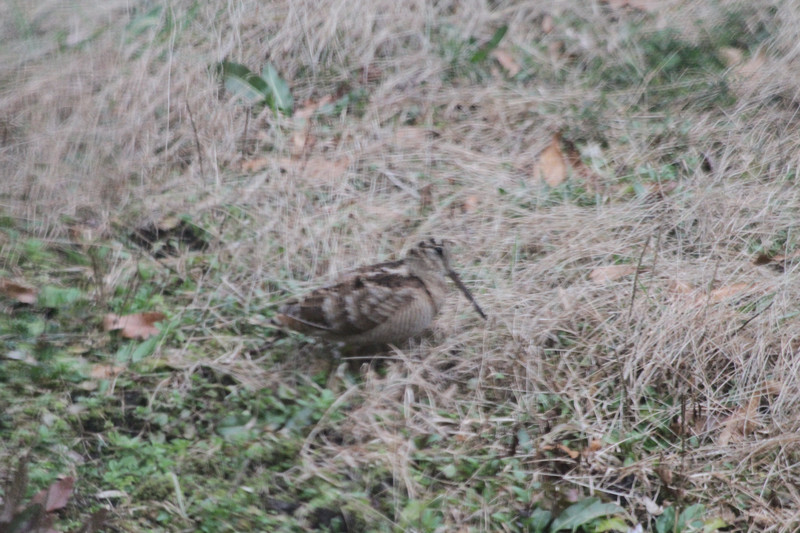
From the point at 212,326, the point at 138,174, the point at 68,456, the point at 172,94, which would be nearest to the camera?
the point at 68,456

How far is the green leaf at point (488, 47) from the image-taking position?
5840 millimetres

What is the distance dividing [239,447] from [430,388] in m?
0.80

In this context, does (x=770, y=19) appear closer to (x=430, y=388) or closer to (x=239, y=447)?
(x=430, y=388)

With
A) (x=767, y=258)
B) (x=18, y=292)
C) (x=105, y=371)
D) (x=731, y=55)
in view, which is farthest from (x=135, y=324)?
(x=731, y=55)

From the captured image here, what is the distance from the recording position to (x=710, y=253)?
14.3 feet

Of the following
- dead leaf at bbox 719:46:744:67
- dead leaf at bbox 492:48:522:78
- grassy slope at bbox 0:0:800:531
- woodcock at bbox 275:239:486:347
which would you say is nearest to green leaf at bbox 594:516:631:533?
grassy slope at bbox 0:0:800:531

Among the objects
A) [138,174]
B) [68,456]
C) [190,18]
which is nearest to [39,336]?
[68,456]

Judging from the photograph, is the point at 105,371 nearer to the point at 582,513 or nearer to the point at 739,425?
the point at 582,513

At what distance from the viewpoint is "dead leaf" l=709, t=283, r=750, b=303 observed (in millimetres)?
4020

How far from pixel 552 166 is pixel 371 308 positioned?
5.92 ft

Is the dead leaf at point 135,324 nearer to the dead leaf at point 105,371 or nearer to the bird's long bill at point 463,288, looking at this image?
the dead leaf at point 105,371

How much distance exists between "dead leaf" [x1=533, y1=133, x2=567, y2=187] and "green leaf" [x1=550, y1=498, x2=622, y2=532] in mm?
2216

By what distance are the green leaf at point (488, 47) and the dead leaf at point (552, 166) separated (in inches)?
31.4

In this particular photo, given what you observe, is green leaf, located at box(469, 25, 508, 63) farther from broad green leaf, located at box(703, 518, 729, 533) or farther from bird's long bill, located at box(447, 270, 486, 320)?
broad green leaf, located at box(703, 518, 729, 533)
